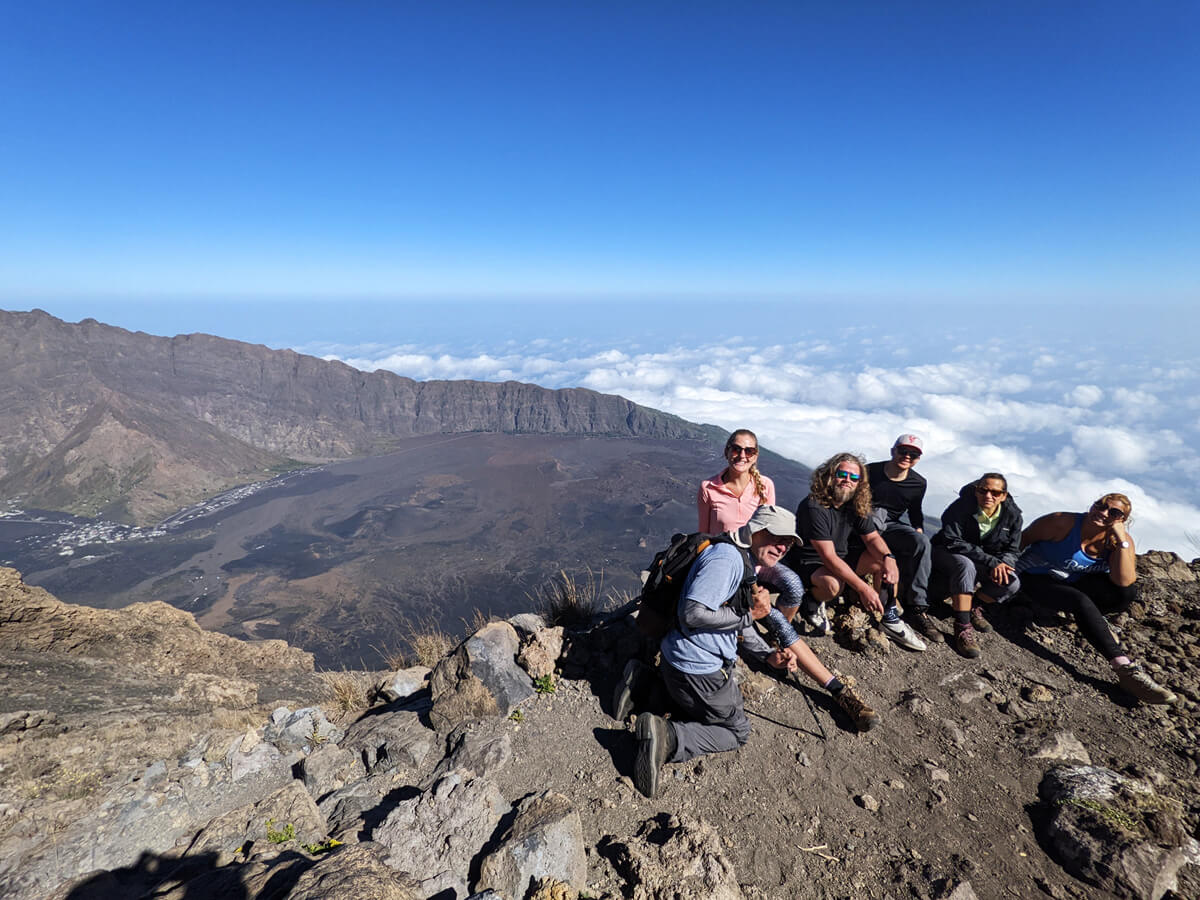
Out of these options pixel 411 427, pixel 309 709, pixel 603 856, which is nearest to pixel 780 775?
pixel 603 856

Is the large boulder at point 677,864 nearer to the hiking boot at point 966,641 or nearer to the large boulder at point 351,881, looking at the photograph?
the large boulder at point 351,881

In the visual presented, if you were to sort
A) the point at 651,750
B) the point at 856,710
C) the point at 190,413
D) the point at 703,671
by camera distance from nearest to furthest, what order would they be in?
the point at 651,750, the point at 703,671, the point at 856,710, the point at 190,413

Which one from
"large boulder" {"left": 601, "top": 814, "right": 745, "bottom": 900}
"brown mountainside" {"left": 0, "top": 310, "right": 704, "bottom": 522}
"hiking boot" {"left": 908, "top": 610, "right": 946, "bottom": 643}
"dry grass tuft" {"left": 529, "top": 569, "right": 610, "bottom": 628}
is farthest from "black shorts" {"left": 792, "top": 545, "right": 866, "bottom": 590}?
"brown mountainside" {"left": 0, "top": 310, "right": 704, "bottom": 522}

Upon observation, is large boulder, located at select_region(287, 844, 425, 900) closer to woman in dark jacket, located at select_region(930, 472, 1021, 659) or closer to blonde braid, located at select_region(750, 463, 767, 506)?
blonde braid, located at select_region(750, 463, 767, 506)

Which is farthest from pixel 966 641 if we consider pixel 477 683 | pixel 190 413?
pixel 190 413

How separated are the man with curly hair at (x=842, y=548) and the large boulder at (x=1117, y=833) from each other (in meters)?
1.61

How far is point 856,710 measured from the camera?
12.7 feet

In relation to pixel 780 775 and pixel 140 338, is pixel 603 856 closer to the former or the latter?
pixel 780 775

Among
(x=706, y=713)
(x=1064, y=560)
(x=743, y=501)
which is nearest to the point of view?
(x=706, y=713)

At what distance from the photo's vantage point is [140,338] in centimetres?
13288

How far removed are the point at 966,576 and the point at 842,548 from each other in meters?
1.40

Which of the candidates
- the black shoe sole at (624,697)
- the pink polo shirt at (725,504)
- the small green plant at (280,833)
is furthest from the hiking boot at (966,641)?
the small green plant at (280,833)

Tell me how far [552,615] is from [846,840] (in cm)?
340

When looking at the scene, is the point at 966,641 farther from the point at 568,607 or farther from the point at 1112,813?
the point at 568,607
